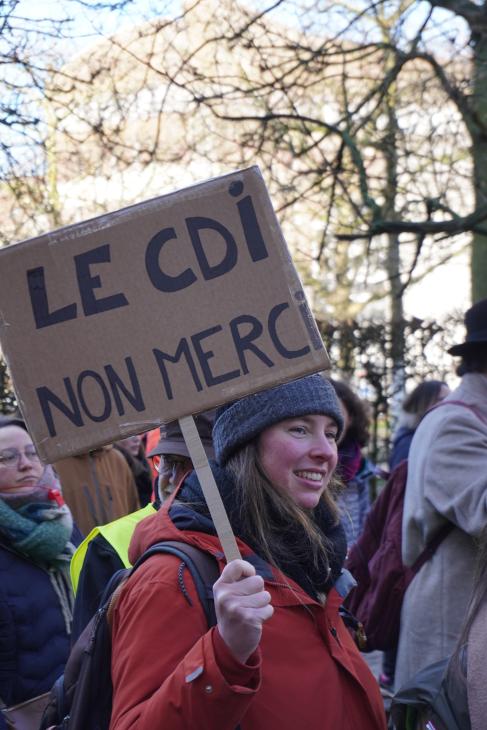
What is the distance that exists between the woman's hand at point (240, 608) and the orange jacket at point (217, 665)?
0.08 feet

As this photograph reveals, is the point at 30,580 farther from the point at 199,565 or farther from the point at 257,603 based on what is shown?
the point at 257,603

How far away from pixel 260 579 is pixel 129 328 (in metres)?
0.59

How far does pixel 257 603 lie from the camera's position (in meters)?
1.80

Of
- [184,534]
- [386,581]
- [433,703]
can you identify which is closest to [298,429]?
[184,534]

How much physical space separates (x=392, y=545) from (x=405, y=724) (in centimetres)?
151

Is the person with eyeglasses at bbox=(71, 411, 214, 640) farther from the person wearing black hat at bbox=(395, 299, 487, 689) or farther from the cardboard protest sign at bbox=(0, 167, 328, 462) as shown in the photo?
the person wearing black hat at bbox=(395, 299, 487, 689)

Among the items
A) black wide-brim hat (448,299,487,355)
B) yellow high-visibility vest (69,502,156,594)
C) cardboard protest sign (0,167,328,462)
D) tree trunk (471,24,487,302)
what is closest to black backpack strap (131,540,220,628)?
cardboard protest sign (0,167,328,462)

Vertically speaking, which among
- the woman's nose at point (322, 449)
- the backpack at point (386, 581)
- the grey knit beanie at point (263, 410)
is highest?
the grey knit beanie at point (263, 410)

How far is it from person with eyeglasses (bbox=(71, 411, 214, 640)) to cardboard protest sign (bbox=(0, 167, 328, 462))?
424mm

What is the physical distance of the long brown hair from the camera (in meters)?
2.18

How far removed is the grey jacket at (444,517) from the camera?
331 centimetres

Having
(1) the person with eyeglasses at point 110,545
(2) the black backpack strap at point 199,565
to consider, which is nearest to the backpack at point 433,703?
(2) the black backpack strap at point 199,565

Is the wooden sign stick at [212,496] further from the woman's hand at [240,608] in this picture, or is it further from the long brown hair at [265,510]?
the long brown hair at [265,510]

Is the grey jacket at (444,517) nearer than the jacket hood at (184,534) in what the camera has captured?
No
